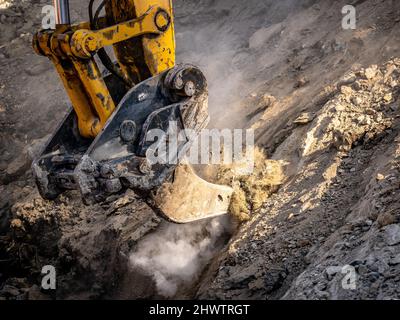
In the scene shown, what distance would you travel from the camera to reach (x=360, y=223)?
3354mm

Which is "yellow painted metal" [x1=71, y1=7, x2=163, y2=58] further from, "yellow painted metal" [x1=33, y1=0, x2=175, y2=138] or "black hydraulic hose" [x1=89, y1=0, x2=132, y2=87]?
"black hydraulic hose" [x1=89, y1=0, x2=132, y2=87]

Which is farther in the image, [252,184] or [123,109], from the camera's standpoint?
[252,184]

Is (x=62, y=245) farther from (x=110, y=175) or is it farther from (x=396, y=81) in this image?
(x=396, y=81)

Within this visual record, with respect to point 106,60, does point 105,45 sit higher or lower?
higher

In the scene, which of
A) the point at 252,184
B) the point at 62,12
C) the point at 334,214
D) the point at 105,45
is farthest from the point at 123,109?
the point at 334,214

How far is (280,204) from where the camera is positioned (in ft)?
14.1

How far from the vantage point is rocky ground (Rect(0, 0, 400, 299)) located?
133 inches

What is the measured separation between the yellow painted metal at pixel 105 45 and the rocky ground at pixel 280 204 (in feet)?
5.08

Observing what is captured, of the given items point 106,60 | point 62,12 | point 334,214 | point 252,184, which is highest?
point 62,12

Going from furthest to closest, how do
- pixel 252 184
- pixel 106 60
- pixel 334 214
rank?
pixel 252 184
pixel 106 60
pixel 334 214

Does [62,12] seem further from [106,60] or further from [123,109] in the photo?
[123,109]

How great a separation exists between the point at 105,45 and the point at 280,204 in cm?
201

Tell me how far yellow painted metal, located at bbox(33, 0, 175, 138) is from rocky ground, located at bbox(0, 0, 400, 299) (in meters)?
1.55

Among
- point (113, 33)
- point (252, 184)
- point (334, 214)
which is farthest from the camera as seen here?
point (252, 184)
